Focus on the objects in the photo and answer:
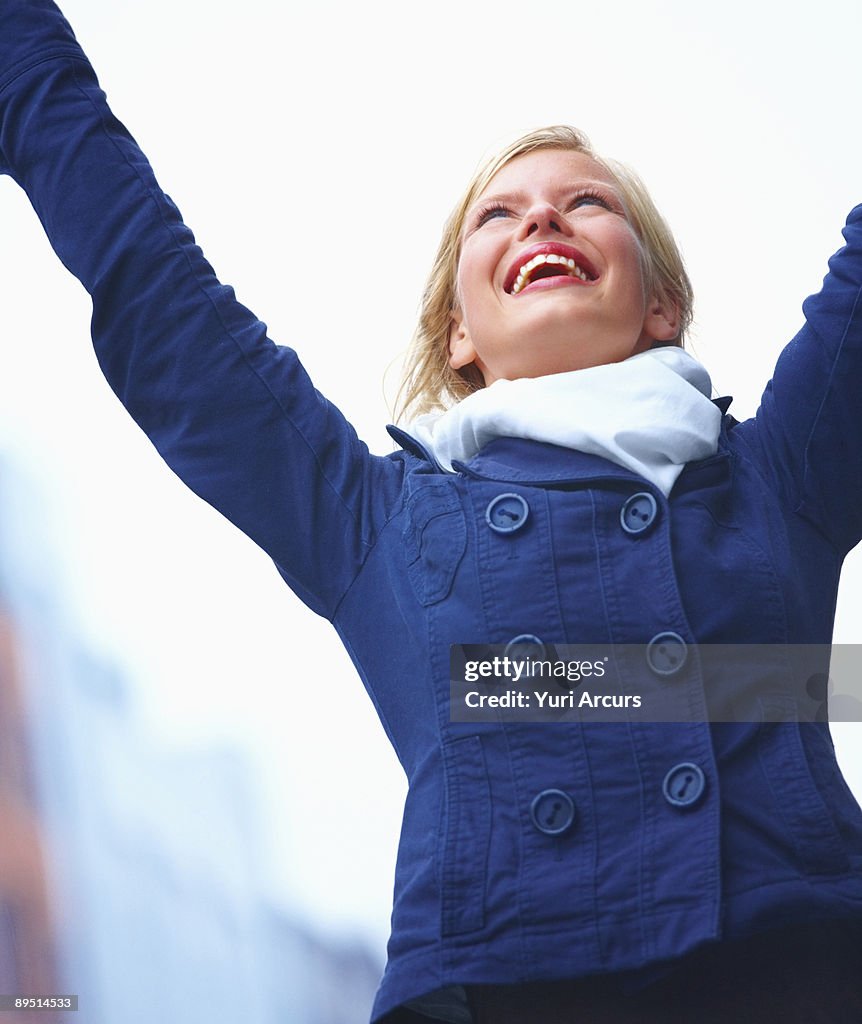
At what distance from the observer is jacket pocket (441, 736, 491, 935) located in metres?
0.77

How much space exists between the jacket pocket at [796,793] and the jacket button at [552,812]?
0.11 m

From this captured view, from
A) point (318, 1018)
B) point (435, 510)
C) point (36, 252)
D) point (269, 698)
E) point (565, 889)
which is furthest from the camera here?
point (36, 252)

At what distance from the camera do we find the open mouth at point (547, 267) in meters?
1.03

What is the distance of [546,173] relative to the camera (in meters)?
1.10

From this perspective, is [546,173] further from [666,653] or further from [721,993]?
[721,993]

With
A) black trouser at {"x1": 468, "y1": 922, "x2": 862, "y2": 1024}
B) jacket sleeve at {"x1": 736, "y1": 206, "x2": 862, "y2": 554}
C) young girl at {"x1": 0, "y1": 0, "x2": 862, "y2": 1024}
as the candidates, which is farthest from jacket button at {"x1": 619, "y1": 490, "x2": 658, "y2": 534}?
black trouser at {"x1": 468, "y1": 922, "x2": 862, "y2": 1024}

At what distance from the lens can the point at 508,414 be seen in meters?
0.94

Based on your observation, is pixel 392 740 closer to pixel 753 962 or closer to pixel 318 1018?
pixel 753 962

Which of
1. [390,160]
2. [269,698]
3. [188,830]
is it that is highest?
[390,160]

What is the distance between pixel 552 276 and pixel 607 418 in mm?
156

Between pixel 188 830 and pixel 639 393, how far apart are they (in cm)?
61

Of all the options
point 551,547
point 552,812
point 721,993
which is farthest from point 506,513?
point 721,993

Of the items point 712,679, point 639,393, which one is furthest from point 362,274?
point 712,679

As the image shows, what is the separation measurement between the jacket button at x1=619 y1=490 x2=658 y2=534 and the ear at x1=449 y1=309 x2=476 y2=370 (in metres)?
0.26
